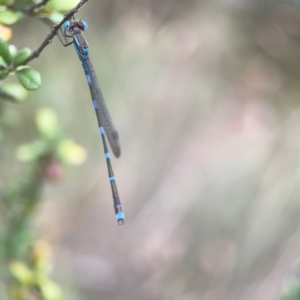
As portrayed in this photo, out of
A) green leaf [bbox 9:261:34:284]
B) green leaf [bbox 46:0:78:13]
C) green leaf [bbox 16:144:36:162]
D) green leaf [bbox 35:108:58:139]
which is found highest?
green leaf [bbox 35:108:58:139]

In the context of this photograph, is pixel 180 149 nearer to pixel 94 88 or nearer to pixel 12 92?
pixel 94 88

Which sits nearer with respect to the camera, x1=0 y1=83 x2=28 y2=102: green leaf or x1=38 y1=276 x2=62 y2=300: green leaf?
x1=0 y1=83 x2=28 y2=102: green leaf

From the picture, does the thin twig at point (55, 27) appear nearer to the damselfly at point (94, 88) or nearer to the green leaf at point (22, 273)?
the damselfly at point (94, 88)

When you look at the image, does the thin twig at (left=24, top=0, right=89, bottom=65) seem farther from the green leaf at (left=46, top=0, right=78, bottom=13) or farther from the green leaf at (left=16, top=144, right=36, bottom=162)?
the green leaf at (left=16, top=144, right=36, bottom=162)

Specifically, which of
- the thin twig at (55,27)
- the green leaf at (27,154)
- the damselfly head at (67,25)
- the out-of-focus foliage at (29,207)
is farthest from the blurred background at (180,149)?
the thin twig at (55,27)

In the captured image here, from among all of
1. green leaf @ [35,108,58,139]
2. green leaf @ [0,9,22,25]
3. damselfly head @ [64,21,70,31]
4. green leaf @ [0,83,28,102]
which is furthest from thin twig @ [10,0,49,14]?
green leaf @ [35,108,58,139]

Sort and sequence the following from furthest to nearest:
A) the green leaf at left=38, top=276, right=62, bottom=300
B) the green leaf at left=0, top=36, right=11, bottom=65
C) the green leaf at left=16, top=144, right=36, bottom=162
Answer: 1. the green leaf at left=16, top=144, right=36, bottom=162
2. the green leaf at left=38, top=276, right=62, bottom=300
3. the green leaf at left=0, top=36, right=11, bottom=65

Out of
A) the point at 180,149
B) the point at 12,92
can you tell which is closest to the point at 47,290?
the point at 12,92
